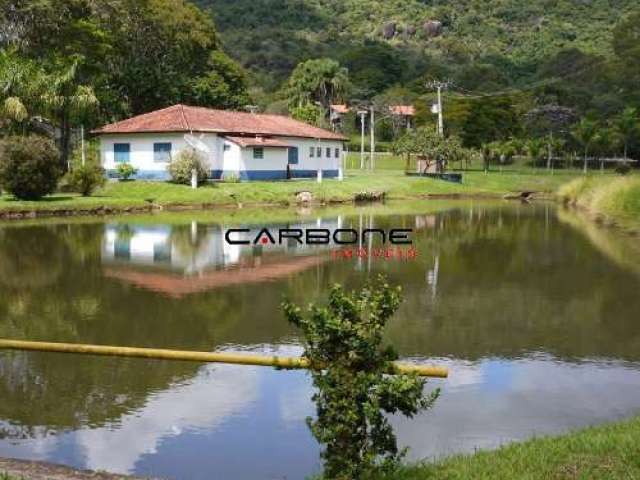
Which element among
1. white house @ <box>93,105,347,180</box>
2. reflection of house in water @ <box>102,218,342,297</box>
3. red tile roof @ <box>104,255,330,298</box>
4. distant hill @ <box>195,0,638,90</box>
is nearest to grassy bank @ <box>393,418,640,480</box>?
red tile roof @ <box>104,255,330,298</box>

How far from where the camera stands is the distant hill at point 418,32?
103 m

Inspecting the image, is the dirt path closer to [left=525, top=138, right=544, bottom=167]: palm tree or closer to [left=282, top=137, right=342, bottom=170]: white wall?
[left=282, top=137, right=342, bottom=170]: white wall

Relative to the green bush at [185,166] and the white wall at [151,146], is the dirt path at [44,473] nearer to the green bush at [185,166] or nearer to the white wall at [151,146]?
the green bush at [185,166]

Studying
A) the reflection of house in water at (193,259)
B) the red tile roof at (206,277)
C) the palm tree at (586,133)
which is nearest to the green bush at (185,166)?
the reflection of house in water at (193,259)

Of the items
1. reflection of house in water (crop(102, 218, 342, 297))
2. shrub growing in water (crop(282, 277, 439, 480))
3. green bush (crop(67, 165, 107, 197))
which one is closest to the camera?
shrub growing in water (crop(282, 277, 439, 480))

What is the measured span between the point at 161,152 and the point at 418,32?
88.1 m

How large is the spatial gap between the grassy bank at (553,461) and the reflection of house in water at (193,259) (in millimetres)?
9599

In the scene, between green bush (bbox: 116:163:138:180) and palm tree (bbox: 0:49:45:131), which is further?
green bush (bbox: 116:163:138:180)

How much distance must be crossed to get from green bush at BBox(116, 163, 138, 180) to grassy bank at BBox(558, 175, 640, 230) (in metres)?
23.2

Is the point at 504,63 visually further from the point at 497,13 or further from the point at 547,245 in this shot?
the point at 547,245

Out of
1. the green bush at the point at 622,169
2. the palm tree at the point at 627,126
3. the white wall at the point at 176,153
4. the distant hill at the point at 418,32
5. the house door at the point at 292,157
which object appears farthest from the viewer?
the distant hill at the point at 418,32

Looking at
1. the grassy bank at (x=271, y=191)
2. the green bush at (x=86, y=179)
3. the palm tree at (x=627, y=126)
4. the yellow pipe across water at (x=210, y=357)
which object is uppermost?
the palm tree at (x=627, y=126)

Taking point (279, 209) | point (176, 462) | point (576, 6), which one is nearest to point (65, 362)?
point (176, 462)

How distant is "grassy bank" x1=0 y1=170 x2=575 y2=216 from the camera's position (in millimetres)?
33219
